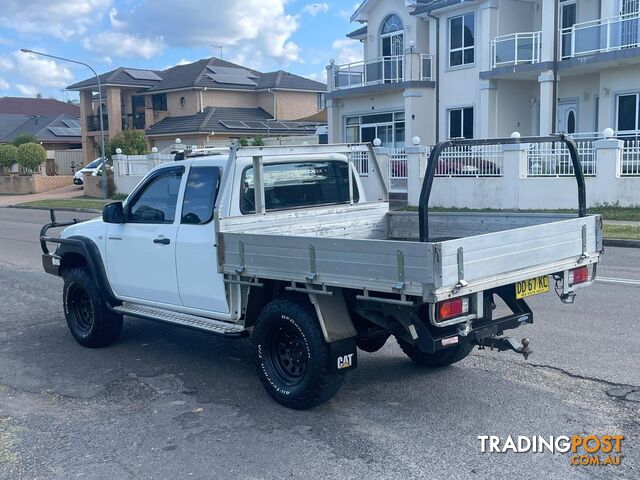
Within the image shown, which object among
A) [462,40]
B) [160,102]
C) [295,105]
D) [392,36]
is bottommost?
[295,105]

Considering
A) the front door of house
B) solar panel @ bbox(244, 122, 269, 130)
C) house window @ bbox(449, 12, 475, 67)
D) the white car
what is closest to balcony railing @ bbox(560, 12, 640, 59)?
the front door of house

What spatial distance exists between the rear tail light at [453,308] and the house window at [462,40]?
25.4 m

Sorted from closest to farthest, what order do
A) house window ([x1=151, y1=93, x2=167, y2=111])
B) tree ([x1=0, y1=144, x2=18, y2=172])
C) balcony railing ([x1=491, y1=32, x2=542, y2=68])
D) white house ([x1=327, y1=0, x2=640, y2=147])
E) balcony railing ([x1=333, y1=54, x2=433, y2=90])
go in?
white house ([x1=327, y1=0, x2=640, y2=147])
balcony railing ([x1=491, y1=32, x2=542, y2=68])
balcony railing ([x1=333, y1=54, x2=433, y2=90])
tree ([x1=0, y1=144, x2=18, y2=172])
house window ([x1=151, y1=93, x2=167, y2=111])

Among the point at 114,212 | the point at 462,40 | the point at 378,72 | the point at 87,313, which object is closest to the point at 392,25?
the point at 378,72

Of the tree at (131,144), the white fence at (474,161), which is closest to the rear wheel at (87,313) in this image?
the white fence at (474,161)

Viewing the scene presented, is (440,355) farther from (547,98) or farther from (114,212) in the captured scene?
(547,98)

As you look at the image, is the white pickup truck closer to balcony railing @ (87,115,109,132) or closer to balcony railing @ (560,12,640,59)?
balcony railing @ (560,12,640,59)

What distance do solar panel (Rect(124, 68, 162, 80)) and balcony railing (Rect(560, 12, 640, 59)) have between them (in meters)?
36.5

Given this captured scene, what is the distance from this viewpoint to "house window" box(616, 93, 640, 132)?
23750mm

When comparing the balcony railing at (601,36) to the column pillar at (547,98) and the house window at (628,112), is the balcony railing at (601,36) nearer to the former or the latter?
the column pillar at (547,98)

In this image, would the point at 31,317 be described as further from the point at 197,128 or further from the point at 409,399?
the point at 197,128

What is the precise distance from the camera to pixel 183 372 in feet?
21.8

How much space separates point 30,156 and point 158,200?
4235cm

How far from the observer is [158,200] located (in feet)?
22.3
